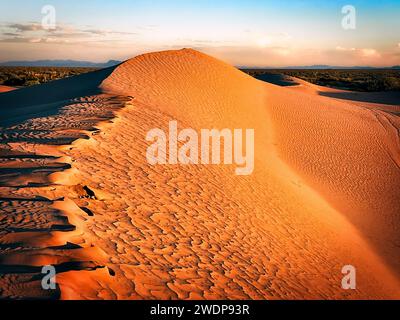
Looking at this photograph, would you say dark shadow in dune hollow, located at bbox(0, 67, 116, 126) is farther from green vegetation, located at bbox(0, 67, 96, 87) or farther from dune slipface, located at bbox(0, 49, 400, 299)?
green vegetation, located at bbox(0, 67, 96, 87)

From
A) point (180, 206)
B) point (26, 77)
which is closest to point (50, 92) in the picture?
point (180, 206)

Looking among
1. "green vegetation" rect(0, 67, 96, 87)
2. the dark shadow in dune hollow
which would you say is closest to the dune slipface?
the dark shadow in dune hollow

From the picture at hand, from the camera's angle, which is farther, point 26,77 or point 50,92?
point 26,77

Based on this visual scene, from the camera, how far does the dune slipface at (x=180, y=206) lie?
4578mm

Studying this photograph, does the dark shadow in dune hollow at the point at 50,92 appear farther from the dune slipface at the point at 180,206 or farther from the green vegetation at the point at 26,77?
the green vegetation at the point at 26,77

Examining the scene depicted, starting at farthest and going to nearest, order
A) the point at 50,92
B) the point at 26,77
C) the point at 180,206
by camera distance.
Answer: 1. the point at 26,77
2. the point at 50,92
3. the point at 180,206

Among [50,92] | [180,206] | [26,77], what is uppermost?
[26,77]

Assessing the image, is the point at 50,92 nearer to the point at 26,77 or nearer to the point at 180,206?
the point at 180,206

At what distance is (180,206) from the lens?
7.25 metres

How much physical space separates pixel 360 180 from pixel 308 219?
207 inches

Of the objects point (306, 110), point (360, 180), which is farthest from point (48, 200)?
point (306, 110)

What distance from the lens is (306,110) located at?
64.4ft

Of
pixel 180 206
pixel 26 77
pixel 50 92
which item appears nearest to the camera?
pixel 180 206

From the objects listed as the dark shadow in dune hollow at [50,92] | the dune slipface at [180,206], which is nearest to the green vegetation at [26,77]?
the dark shadow in dune hollow at [50,92]
